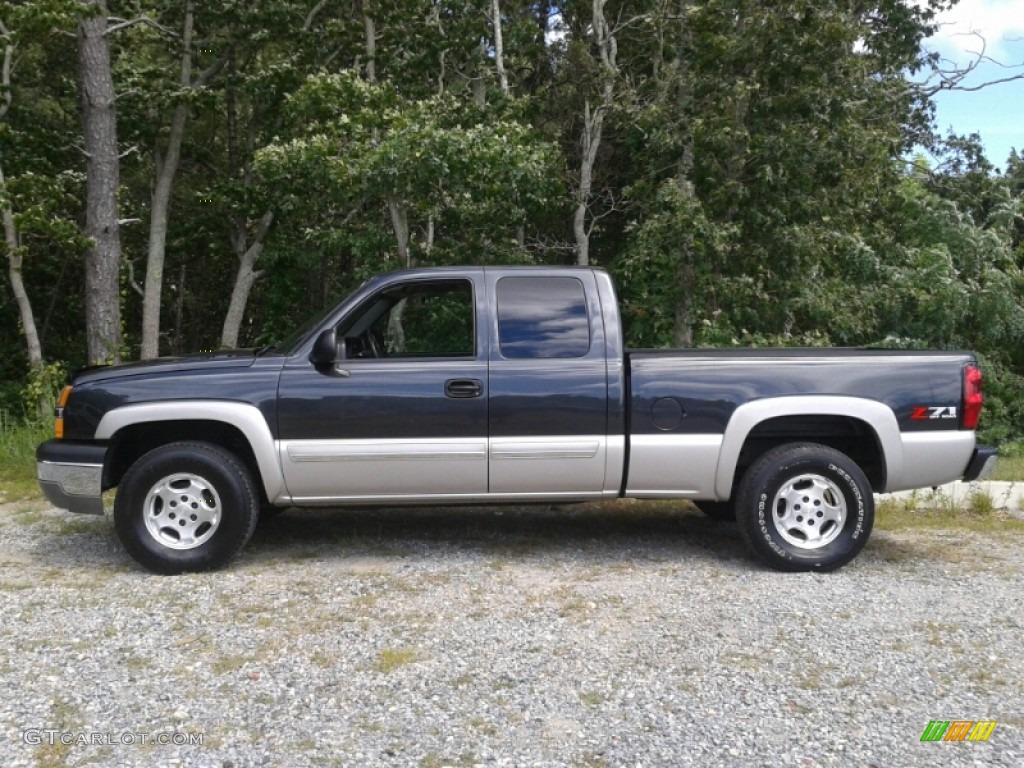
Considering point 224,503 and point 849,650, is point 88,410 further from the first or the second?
point 849,650

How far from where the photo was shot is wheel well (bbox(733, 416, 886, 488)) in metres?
5.59

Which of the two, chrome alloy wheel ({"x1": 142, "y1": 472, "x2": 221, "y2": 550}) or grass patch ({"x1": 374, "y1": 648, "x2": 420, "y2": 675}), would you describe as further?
chrome alloy wheel ({"x1": 142, "y1": 472, "x2": 221, "y2": 550})

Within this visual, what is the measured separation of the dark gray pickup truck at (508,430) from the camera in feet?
17.6

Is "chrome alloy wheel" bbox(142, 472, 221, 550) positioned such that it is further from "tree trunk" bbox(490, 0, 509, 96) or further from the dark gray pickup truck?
"tree trunk" bbox(490, 0, 509, 96)

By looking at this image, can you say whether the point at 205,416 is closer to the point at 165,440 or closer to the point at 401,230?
the point at 165,440

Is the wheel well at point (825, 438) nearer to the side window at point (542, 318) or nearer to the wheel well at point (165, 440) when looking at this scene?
the side window at point (542, 318)

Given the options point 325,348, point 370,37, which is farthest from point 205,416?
point 370,37

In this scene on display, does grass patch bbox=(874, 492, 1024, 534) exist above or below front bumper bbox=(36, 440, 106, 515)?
below

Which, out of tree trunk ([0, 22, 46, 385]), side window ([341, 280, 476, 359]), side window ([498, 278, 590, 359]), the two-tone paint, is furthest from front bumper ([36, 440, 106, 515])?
tree trunk ([0, 22, 46, 385])

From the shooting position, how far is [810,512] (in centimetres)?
552

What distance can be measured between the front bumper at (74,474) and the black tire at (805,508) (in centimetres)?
387

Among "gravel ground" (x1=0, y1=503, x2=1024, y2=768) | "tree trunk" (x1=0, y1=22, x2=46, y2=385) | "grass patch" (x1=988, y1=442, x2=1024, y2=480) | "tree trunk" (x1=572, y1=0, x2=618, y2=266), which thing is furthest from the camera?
"tree trunk" (x1=572, y1=0, x2=618, y2=266)

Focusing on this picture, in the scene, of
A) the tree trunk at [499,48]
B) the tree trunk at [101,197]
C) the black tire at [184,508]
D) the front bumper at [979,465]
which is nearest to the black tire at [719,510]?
the front bumper at [979,465]

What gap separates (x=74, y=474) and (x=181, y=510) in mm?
657
